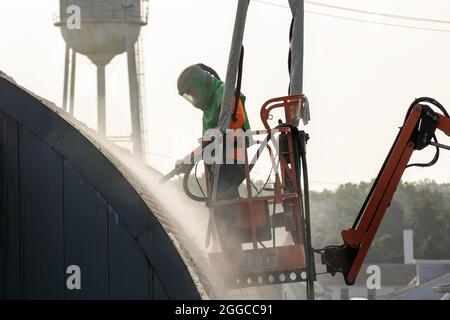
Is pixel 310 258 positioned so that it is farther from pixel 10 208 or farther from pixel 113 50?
pixel 113 50

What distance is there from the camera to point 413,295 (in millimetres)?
65250

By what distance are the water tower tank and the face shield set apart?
3538cm

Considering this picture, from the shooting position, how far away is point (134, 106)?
52.9 m

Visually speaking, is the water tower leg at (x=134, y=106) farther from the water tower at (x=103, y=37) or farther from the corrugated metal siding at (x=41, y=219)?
the corrugated metal siding at (x=41, y=219)

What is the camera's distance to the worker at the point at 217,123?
18.2 meters

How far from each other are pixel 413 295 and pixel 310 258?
158 feet

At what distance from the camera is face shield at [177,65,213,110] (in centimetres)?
1897

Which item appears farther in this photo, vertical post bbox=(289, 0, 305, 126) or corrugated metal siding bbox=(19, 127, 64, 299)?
vertical post bbox=(289, 0, 305, 126)

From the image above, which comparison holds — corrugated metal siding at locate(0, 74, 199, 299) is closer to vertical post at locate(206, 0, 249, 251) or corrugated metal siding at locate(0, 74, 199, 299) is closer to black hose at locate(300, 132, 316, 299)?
vertical post at locate(206, 0, 249, 251)

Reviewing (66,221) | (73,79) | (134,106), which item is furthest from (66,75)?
(66,221)

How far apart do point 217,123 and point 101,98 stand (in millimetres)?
36228

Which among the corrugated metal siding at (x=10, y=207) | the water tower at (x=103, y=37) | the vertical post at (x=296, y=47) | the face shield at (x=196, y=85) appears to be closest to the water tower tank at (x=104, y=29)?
the water tower at (x=103, y=37)

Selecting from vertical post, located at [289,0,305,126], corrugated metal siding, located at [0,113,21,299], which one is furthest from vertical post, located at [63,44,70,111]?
corrugated metal siding, located at [0,113,21,299]

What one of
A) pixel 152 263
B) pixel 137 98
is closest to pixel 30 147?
pixel 152 263
